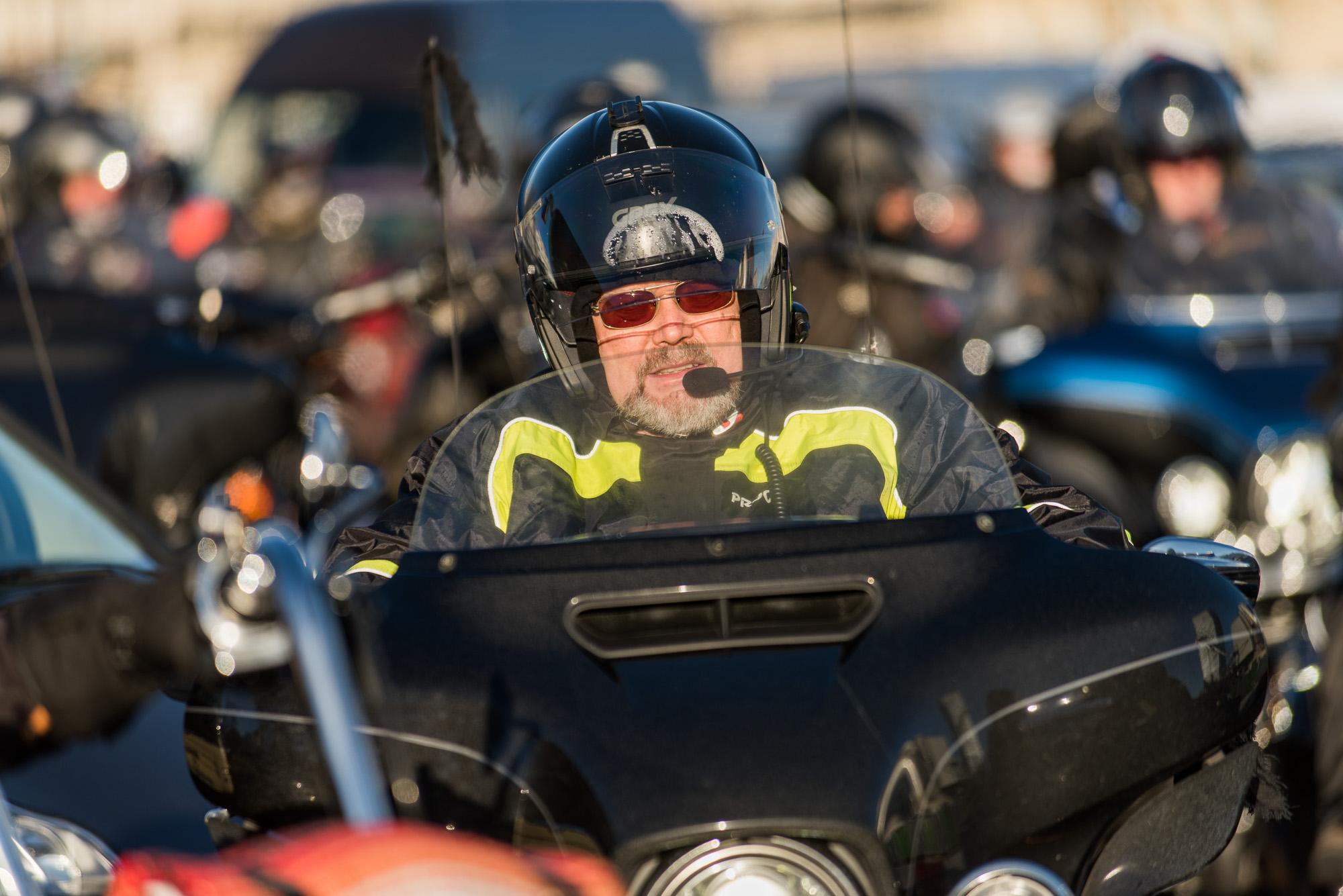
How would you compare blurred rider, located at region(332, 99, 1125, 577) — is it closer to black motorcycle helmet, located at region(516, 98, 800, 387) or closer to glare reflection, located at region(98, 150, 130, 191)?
black motorcycle helmet, located at region(516, 98, 800, 387)

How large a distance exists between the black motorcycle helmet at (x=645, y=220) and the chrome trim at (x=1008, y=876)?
1002 mm

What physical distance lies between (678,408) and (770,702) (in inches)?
28.1

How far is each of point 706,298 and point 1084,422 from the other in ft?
11.6

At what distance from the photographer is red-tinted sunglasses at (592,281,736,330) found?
2770 millimetres

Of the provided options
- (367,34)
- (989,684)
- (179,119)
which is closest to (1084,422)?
(989,684)

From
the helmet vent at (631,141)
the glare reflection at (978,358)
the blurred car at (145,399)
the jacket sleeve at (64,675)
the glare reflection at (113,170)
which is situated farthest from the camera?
the glare reflection at (113,170)

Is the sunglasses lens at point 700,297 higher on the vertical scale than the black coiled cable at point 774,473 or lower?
higher

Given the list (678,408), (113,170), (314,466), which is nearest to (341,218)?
(113,170)

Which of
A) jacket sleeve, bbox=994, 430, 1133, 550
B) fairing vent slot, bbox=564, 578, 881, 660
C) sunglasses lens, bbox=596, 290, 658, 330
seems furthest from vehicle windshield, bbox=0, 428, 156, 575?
jacket sleeve, bbox=994, 430, 1133, 550

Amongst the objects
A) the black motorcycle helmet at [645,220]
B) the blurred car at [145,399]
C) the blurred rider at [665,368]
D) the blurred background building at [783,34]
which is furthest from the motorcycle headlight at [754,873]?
the blurred background building at [783,34]

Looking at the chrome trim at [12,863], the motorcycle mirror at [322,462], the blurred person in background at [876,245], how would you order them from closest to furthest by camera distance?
the chrome trim at [12,863]
the motorcycle mirror at [322,462]
the blurred person in background at [876,245]

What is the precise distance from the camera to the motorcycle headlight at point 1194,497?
5.61m

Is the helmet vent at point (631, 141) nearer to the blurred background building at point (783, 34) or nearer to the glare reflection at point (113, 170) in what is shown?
the glare reflection at point (113, 170)

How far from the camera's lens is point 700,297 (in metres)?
2.78
